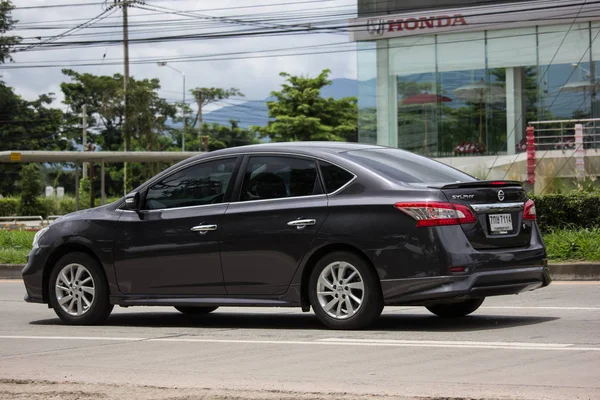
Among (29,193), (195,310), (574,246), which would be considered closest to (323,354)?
(195,310)

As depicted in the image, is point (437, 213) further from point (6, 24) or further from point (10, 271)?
point (6, 24)

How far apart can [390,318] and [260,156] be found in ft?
6.47

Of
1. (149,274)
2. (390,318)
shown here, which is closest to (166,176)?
(149,274)

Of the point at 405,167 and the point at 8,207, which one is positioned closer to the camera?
the point at 405,167

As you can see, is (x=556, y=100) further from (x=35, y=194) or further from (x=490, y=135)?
(x=35, y=194)

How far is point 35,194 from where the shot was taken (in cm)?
6400

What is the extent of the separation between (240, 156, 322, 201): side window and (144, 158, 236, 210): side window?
0.80 ft

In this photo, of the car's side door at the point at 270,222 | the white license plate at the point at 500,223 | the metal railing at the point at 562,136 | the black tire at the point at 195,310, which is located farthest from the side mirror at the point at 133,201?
the metal railing at the point at 562,136

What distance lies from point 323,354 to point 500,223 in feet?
7.05

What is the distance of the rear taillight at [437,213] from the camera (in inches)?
333

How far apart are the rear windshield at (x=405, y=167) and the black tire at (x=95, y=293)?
2.76 m

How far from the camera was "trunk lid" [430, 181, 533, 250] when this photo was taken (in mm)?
8578

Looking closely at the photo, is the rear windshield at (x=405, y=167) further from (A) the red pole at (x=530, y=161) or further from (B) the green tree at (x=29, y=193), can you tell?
(B) the green tree at (x=29, y=193)

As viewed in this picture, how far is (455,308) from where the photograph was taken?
980 centimetres
